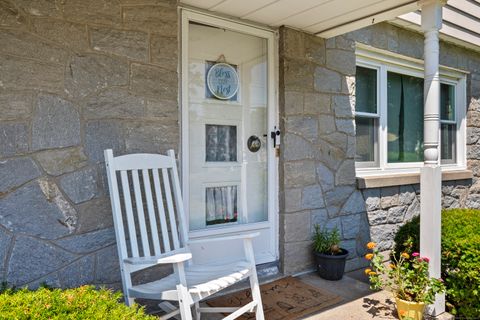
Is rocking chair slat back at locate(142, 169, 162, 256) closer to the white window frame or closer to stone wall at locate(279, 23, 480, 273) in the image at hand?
stone wall at locate(279, 23, 480, 273)

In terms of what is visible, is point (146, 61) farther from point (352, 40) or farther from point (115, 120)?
point (352, 40)

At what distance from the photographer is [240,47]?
2.77 meters

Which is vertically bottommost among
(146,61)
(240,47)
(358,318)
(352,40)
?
(358,318)

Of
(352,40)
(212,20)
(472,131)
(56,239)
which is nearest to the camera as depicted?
(56,239)

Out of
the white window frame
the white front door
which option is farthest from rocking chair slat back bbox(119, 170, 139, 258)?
the white window frame

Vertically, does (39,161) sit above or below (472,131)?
below

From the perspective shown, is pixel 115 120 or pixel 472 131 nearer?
pixel 115 120

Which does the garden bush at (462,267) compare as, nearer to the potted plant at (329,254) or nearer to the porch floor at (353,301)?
the porch floor at (353,301)

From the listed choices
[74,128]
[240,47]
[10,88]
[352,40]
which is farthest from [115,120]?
[352,40]

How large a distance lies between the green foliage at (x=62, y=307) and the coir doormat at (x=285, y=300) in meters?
1.10

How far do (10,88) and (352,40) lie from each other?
2.73 meters

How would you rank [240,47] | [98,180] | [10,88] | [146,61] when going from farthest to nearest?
[240,47] < [146,61] < [98,180] < [10,88]

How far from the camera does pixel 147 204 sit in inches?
82.7

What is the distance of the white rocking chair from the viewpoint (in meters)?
1.77
